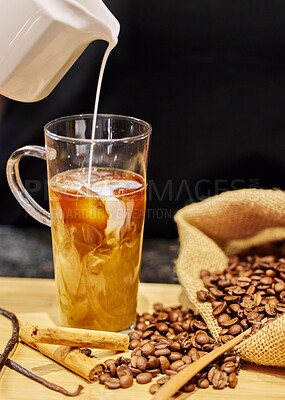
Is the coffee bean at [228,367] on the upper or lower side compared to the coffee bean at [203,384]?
upper

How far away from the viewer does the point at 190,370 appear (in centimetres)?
117

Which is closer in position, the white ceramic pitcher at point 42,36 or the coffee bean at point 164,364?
the white ceramic pitcher at point 42,36

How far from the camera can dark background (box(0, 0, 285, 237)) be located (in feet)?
6.49

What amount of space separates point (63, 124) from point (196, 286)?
56cm

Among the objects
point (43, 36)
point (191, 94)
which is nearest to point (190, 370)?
point (43, 36)

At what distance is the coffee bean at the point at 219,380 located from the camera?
118 cm

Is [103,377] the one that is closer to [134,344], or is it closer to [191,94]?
[134,344]

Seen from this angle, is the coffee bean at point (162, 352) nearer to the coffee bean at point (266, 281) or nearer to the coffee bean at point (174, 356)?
the coffee bean at point (174, 356)

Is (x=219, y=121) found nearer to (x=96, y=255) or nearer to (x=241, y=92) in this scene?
(x=241, y=92)

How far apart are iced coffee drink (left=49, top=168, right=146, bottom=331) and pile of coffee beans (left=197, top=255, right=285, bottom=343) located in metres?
0.22

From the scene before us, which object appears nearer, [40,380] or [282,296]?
[40,380]

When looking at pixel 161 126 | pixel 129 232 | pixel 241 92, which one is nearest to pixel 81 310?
pixel 129 232

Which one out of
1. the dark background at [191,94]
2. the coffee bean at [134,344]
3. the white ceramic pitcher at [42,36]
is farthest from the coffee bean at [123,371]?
the dark background at [191,94]

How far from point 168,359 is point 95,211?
383 mm
